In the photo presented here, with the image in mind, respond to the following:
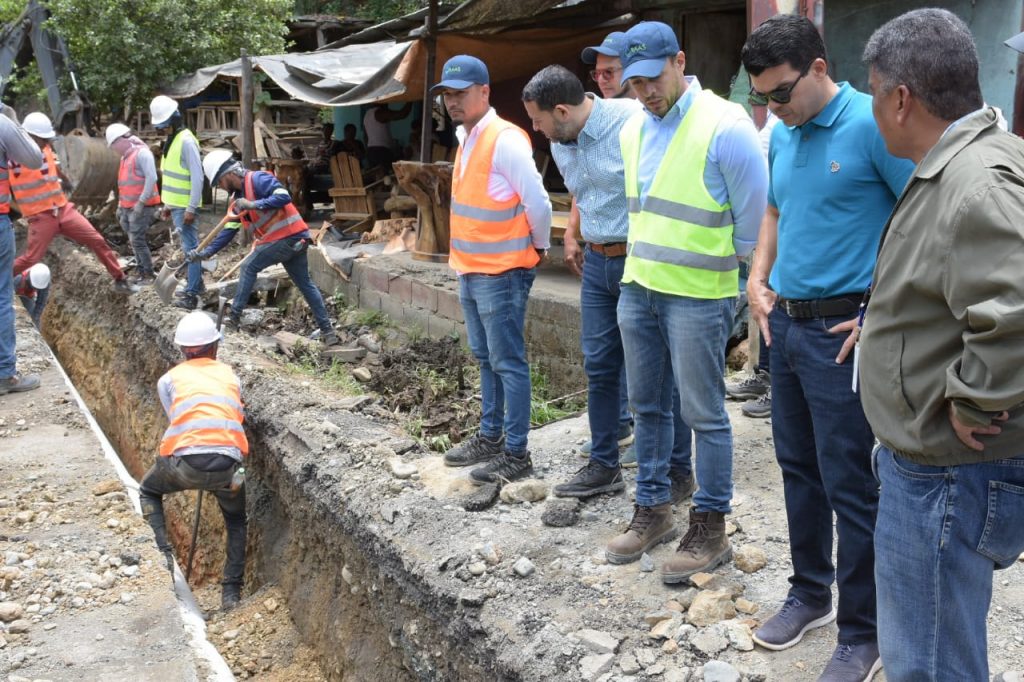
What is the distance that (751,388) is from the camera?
5.40 meters

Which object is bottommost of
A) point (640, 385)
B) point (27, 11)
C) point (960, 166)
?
point (640, 385)

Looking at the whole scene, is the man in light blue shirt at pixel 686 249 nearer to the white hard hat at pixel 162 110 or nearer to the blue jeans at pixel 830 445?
the blue jeans at pixel 830 445

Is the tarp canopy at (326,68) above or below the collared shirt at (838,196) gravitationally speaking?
above

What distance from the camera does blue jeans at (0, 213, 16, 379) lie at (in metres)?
6.96

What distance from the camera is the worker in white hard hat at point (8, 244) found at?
6715mm

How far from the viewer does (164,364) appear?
8.41 meters

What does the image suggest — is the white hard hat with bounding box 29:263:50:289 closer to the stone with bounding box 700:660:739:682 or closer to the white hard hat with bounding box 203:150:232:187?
the white hard hat with bounding box 203:150:232:187

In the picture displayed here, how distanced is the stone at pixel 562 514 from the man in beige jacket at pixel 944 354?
2076mm

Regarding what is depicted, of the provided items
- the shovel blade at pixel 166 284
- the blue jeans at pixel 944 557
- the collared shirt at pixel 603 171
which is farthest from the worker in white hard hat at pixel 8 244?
the blue jeans at pixel 944 557

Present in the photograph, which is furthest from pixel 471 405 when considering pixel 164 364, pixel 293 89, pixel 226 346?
pixel 293 89

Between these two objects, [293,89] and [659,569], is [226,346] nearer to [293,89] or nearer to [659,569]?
[293,89]

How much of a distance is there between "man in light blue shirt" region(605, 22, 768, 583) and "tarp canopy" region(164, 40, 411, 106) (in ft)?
24.0

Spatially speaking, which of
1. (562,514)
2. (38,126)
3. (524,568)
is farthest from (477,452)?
(38,126)

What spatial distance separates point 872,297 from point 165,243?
13.1m
